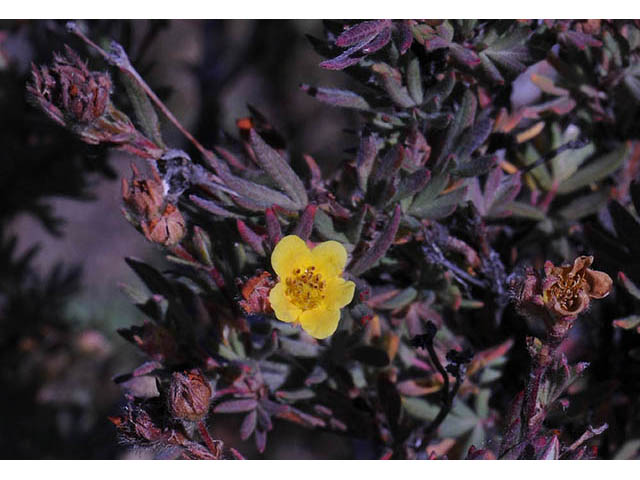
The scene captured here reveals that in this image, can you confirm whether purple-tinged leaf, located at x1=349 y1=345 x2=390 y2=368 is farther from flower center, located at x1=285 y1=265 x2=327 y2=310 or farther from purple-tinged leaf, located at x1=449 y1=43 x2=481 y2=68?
purple-tinged leaf, located at x1=449 y1=43 x2=481 y2=68

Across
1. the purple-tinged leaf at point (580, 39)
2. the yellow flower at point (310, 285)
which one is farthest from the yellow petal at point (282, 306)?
the purple-tinged leaf at point (580, 39)

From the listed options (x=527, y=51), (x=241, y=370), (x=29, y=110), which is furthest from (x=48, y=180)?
(x=527, y=51)

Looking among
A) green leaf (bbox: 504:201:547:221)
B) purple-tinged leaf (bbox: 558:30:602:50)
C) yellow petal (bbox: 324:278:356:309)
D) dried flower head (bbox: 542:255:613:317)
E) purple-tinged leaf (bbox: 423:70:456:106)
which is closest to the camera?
dried flower head (bbox: 542:255:613:317)

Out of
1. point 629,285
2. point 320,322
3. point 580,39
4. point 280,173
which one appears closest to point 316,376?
point 320,322

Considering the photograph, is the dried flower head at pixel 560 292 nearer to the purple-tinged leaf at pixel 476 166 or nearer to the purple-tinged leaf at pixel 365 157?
the purple-tinged leaf at pixel 476 166

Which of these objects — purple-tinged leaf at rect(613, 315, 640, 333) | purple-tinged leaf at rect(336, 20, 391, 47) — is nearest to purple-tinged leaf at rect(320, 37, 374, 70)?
purple-tinged leaf at rect(336, 20, 391, 47)

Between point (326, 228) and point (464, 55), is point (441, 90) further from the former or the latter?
point (326, 228)

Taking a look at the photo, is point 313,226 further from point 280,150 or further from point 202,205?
point 280,150
